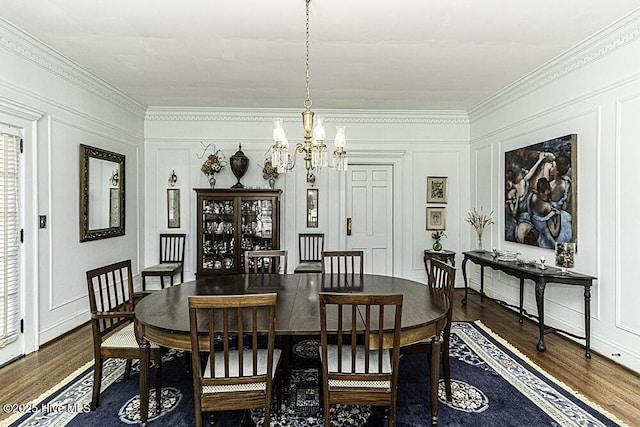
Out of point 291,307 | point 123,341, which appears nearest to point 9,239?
point 123,341

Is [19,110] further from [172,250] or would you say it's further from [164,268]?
[172,250]

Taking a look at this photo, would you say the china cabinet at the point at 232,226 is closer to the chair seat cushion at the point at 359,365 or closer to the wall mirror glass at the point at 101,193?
the wall mirror glass at the point at 101,193

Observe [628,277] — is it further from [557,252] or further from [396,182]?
[396,182]

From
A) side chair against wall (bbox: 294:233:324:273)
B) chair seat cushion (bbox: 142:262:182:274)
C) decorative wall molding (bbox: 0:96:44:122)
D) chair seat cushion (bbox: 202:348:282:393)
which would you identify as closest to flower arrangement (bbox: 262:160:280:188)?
side chair against wall (bbox: 294:233:324:273)

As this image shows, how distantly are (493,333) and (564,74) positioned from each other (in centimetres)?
269

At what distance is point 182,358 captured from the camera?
3.18m

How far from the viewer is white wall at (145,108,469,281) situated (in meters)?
5.59

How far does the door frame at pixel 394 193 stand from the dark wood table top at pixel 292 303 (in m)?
2.45

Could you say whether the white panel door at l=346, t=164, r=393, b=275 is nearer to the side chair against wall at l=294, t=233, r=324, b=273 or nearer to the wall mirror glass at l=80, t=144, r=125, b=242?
the side chair against wall at l=294, t=233, r=324, b=273

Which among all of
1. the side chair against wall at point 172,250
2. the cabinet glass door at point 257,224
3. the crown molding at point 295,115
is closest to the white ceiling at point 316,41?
the crown molding at point 295,115

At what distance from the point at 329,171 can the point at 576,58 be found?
3.29m

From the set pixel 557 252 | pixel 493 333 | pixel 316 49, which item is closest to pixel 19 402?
pixel 316 49

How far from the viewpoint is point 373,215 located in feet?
19.2

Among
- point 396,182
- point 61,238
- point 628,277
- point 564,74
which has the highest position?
point 564,74
